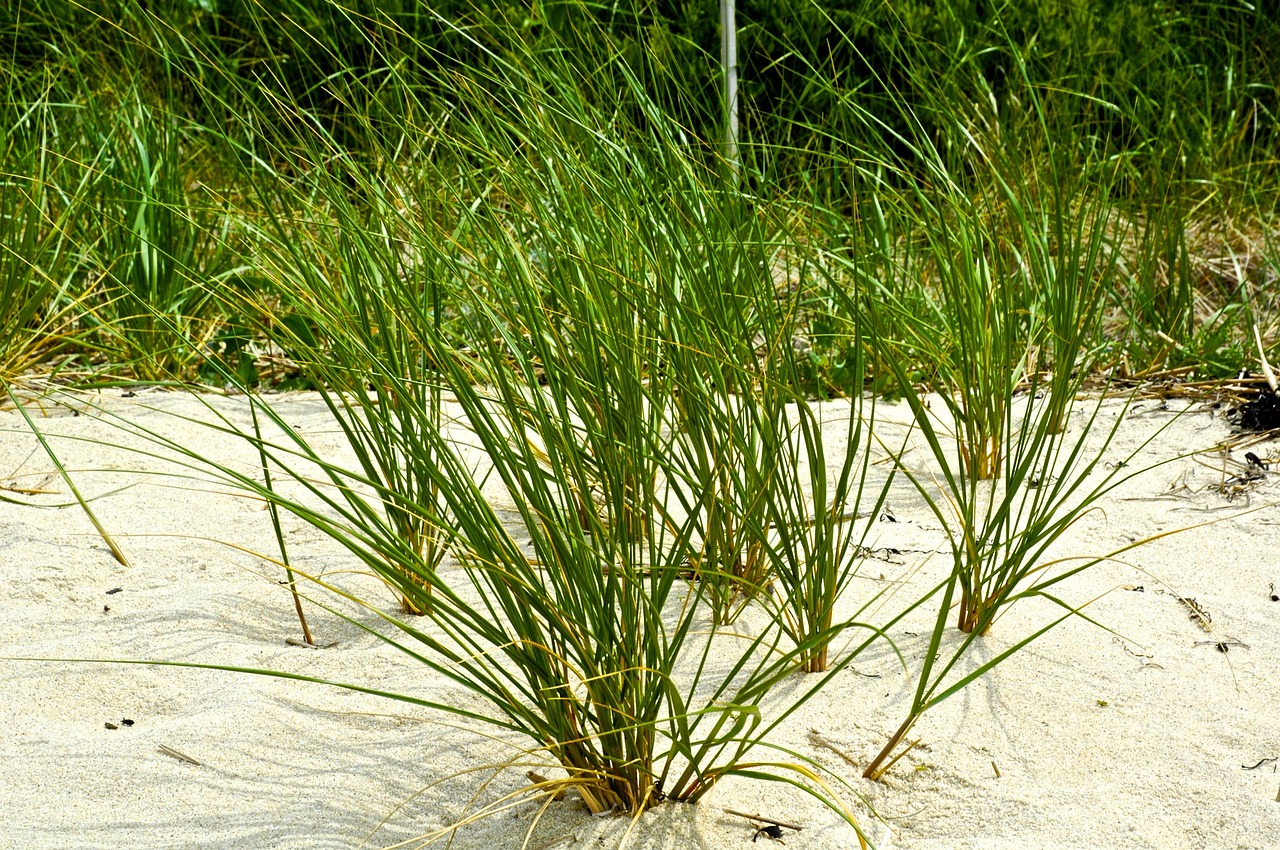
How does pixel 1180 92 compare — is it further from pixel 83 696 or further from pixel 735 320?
pixel 83 696

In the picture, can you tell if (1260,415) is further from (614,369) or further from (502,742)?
(502,742)

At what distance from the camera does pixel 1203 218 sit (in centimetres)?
402

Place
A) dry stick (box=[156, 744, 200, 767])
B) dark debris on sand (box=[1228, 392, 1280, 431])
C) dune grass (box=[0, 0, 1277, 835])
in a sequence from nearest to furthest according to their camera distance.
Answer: dune grass (box=[0, 0, 1277, 835]), dry stick (box=[156, 744, 200, 767]), dark debris on sand (box=[1228, 392, 1280, 431])

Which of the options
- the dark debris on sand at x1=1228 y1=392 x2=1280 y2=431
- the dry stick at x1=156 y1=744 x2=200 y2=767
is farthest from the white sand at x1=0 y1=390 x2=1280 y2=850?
the dark debris on sand at x1=1228 y1=392 x2=1280 y2=431

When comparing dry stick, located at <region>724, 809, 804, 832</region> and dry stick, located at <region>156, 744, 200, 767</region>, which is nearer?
dry stick, located at <region>724, 809, 804, 832</region>

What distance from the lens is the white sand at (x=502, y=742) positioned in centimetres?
134

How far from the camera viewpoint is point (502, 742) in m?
1.46

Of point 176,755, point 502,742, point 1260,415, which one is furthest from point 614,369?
point 1260,415

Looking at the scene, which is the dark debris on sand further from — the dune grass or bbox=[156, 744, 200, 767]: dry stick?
bbox=[156, 744, 200, 767]: dry stick

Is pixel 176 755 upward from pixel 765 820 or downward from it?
downward

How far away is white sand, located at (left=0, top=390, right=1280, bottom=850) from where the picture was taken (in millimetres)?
1345

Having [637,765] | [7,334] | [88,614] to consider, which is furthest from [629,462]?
[7,334]

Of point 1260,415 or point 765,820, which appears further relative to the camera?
point 1260,415

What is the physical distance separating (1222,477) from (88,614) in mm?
2016
